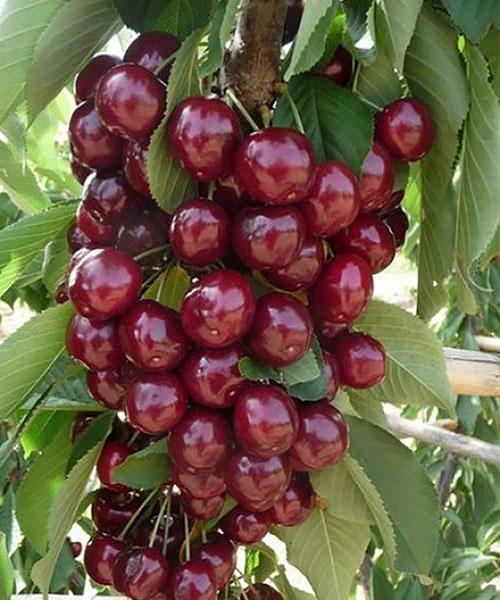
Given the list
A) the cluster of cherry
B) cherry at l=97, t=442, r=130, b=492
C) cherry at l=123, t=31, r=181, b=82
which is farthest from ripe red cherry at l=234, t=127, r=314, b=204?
cherry at l=97, t=442, r=130, b=492

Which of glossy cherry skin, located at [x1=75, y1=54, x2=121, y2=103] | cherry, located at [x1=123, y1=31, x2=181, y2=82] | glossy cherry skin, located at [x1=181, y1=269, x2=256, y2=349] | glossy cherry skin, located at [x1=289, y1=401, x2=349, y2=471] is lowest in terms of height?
glossy cherry skin, located at [x1=289, y1=401, x2=349, y2=471]

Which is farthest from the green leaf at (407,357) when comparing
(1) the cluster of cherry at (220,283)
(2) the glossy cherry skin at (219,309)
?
(2) the glossy cherry skin at (219,309)

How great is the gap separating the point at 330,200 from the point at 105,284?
0.49 ft

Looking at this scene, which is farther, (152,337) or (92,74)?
(92,74)

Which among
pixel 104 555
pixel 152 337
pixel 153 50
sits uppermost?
pixel 153 50

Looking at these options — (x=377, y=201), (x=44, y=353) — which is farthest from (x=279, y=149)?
(x=44, y=353)

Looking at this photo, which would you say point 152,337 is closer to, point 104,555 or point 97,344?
point 97,344

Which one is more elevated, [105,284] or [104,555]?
[105,284]

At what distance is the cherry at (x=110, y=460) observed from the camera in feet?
2.15

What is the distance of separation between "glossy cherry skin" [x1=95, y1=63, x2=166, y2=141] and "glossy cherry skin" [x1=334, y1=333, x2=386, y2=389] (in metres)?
0.20

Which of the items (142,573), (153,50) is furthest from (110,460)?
(153,50)

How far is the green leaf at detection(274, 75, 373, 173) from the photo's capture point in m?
0.59

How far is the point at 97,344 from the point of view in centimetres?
57

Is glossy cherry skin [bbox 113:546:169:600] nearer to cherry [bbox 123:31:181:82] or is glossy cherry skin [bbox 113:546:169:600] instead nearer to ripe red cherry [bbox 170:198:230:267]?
ripe red cherry [bbox 170:198:230:267]
